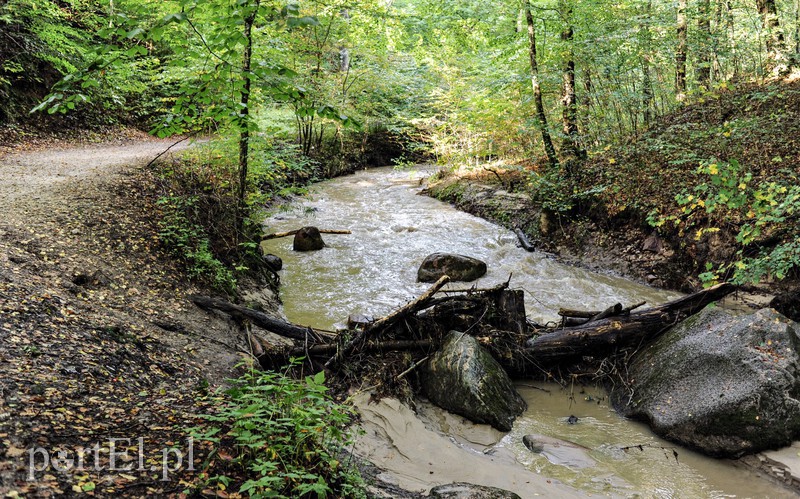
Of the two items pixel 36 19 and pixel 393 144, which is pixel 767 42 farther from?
pixel 36 19

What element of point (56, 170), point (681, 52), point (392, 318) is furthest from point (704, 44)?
point (56, 170)

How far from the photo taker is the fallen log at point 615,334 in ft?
20.0

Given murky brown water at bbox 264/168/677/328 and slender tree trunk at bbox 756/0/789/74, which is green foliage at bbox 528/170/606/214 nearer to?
murky brown water at bbox 264/168/677/328

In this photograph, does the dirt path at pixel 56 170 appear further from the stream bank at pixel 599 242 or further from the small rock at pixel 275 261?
the stream bank at pixel 599 242

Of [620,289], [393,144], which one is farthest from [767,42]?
[393,144]

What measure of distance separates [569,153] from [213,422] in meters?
11.8

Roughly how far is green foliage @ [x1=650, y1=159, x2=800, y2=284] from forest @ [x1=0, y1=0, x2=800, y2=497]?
0.15ft

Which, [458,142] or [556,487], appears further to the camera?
[458,142]

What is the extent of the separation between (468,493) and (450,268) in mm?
6575

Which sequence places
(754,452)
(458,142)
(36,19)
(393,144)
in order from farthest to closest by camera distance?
(393,144) → (458,142) → (36,19) → (754,452)

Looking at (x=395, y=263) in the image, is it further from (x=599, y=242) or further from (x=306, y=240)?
(x=599, y=242)

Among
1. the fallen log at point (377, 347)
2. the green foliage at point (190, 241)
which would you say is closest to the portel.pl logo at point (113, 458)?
the fallen log at point (377, 347)

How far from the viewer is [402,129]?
61.0 feet

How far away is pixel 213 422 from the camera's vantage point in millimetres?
3447
